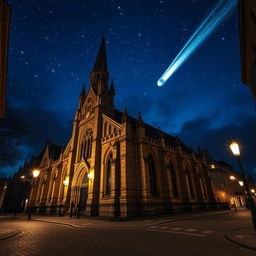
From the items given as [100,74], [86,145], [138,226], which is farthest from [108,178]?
Answer: [100,74]

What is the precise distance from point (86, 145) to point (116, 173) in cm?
1008

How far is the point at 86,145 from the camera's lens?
27.3 metres

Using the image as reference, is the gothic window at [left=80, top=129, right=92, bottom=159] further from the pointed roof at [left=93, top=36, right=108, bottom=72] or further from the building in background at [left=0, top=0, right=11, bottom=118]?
the building in background at [left=0, top=0, right=11, bottom=118]

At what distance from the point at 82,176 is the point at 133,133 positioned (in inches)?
436

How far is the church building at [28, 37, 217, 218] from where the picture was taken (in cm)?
1914

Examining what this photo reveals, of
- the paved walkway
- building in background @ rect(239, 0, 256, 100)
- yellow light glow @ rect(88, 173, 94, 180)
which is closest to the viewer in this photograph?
the paved walkway

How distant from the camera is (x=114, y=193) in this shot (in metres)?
18.7

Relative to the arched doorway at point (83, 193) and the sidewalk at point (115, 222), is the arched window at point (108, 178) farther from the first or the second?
the sidewalk at point (115, 222)

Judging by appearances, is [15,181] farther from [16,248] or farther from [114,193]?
[16,248]

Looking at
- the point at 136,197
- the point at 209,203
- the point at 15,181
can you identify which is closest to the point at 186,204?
the point at 209,203

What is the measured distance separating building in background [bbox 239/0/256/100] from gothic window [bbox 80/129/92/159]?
2315 cm

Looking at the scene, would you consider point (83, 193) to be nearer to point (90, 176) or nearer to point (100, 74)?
point (90, 176)

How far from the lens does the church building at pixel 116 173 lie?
1914 cm

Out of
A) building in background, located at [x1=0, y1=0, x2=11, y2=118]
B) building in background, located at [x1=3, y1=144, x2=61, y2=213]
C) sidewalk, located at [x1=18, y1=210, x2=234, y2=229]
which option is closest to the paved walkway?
sidewalk, located at [x1=18, y1=210, x2=234, y2=229]
